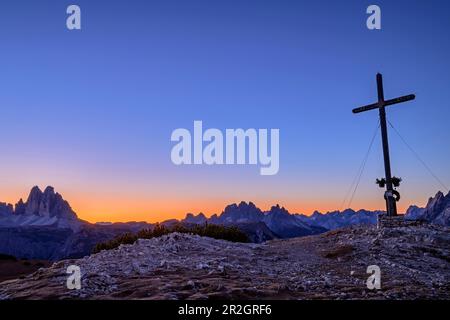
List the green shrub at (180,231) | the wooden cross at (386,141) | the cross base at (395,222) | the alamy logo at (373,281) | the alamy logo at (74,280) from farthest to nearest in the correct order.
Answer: the wooden cross at (386,141) → the cross base at (395,222) → the green shrub at (180,231) → the alamy logo at (373,281) → the alamy logo at (74,280)

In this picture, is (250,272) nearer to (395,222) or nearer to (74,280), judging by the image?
(74,280)

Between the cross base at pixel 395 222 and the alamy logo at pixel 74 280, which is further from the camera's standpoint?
the cross base at pixel 395 222

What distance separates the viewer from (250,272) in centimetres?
1170

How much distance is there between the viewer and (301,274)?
12.0 meters

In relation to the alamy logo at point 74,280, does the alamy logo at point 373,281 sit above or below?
below

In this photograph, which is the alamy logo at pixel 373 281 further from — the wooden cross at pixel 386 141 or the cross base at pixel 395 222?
the wooden cross at pixel 386 141

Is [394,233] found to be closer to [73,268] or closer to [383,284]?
[383,284]

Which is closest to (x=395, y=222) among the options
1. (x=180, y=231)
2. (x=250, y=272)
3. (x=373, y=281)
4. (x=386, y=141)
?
(x=386, y=141)

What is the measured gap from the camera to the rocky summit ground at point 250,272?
8500 mm

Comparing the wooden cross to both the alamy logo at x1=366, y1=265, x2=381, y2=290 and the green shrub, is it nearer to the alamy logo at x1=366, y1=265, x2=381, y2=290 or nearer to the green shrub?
the green shrub

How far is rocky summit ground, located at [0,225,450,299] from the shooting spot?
850 cm

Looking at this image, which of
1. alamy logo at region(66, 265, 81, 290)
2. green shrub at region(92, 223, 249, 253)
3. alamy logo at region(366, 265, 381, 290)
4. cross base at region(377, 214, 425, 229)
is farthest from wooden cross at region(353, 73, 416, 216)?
alamy logo at region(66, 265, 81, 290)

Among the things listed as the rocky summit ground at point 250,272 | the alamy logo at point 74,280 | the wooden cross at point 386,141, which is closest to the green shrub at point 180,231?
the rocky summit ground at point 250,272
